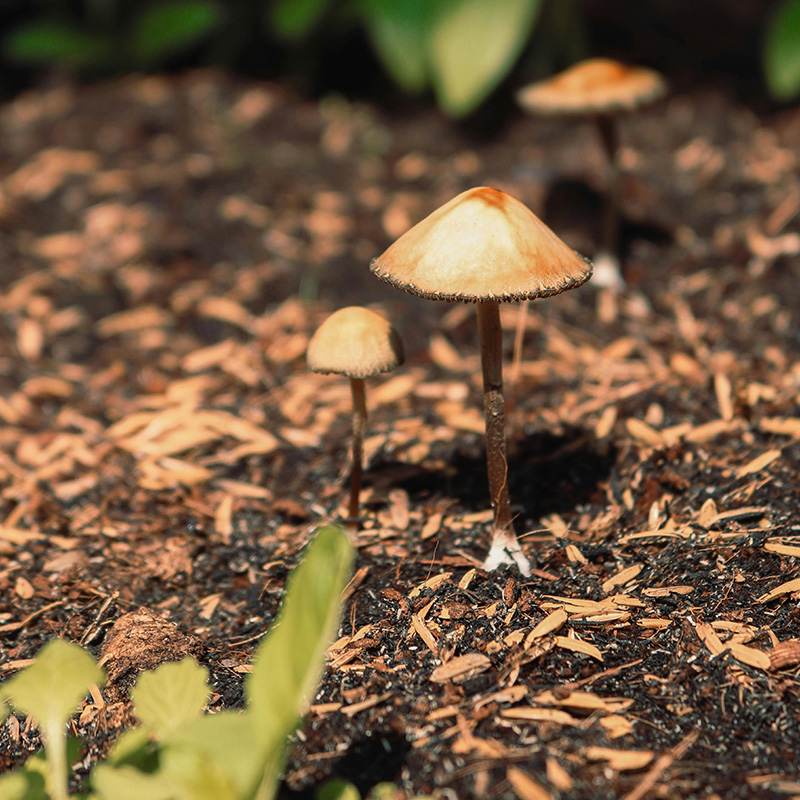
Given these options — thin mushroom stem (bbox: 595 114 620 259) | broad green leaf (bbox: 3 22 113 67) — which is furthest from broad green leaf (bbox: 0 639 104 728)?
broad green leaf (bbox: 3 22 113 67)

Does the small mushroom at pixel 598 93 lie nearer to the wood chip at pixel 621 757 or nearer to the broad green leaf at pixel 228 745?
the wood chip at pixel 621 757

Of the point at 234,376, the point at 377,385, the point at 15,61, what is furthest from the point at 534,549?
the point at 15,61

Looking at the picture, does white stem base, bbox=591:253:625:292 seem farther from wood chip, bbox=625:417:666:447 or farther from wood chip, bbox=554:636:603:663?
wood chip, bbox=554:636:603:663

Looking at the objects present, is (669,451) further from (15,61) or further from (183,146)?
(15,61)

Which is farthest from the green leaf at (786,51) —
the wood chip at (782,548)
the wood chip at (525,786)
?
the wood chip at (525,786)

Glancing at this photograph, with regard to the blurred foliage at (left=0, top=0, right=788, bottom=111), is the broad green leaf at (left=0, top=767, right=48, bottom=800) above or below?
below

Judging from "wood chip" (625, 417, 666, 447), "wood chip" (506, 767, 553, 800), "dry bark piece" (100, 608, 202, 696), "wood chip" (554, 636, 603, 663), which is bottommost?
"dry bark piece" (100, 608, 202, 696)
